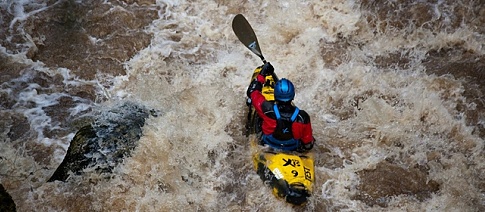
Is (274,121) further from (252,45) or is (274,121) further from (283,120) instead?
(252,45)

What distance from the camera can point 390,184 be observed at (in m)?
5.05

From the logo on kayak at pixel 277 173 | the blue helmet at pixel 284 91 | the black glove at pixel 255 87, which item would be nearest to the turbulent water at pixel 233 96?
the logo on kayak at pixel 277 173

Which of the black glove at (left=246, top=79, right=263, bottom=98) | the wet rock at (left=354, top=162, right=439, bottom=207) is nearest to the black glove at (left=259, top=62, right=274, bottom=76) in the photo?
the black glove at (left=246, top=79, right=263, bottom=98)

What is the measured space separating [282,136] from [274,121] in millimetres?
173

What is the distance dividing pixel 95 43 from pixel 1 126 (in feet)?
6.03

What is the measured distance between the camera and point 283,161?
4.65 m

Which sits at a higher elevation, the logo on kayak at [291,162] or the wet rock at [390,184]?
the logo on kayak at [291,162]

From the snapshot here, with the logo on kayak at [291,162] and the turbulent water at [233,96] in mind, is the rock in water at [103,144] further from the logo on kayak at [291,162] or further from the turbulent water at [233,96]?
the logo on kayak at [291,162]

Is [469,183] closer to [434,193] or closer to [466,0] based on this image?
[434,193]

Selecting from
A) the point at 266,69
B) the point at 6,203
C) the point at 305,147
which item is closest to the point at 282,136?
the point at 305,147

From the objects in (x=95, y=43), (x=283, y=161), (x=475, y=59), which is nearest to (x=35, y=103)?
(x=95, y=43)

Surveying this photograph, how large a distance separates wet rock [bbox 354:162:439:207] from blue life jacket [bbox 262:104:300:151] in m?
0.86

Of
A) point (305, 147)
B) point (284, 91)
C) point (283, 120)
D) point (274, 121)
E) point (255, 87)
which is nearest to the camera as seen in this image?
point (284, 91)

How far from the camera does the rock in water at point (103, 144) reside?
501cm
